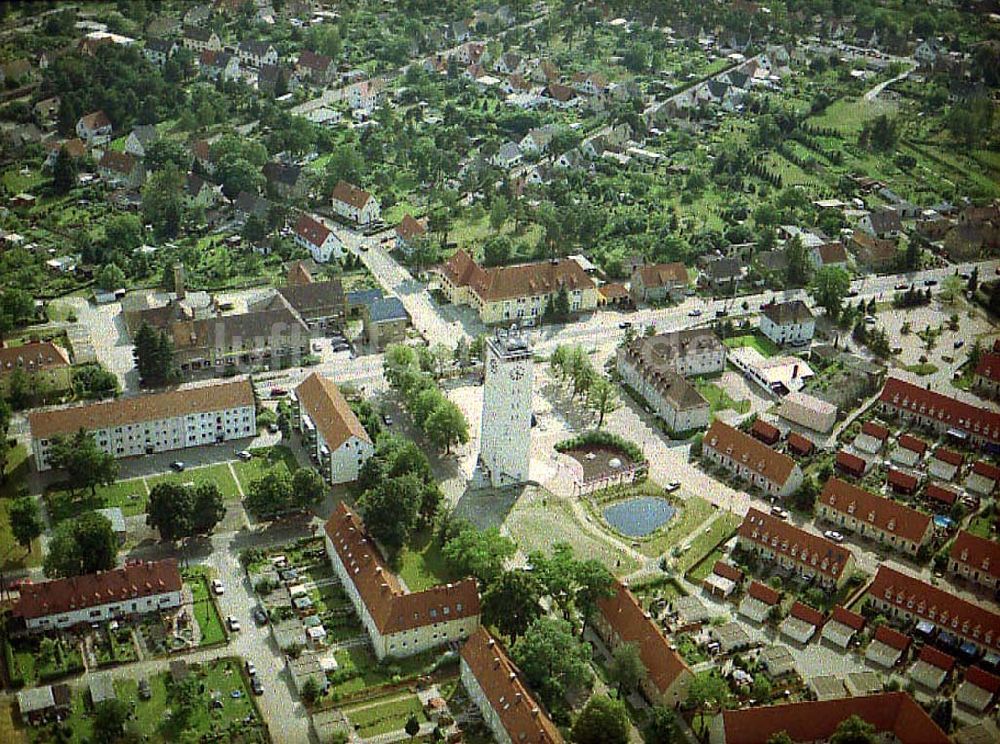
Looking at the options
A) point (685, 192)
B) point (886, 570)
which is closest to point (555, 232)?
point (685, 192)

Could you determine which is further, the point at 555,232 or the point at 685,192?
the point at 685,192

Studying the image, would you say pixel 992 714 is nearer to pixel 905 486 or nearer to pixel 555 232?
pixel 905 486

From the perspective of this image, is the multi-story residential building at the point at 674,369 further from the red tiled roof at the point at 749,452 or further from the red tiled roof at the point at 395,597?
the red tiled roof at the point at 395,597

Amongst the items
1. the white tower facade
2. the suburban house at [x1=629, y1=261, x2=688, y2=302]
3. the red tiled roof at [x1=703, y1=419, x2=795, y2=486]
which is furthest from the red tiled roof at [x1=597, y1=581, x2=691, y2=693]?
the suburban house at [x1=629, y1=261, x2=688, y2=302]

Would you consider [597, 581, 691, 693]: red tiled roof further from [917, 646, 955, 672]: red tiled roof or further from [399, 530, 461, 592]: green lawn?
[917, 646, 955, 672]: red tiled roof

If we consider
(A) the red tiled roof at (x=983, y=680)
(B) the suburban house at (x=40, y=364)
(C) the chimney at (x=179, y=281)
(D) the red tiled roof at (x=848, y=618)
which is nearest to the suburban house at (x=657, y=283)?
(C) the chimney at (x=179, y=281)

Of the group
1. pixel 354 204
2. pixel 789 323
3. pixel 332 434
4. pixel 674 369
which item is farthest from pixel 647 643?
pixel 354 204
